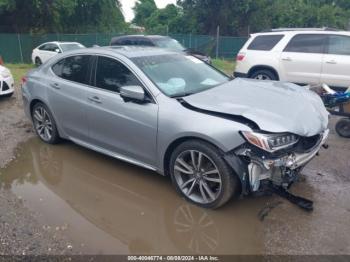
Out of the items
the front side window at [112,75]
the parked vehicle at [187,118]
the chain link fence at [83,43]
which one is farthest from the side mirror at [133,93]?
the chain link fence at [83,43]

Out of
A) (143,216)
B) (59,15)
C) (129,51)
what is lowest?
(143,216)

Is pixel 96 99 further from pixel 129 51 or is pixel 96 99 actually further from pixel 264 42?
pixel 264 42

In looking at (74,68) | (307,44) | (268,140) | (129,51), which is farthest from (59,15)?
(268,140)

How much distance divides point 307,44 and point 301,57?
0.42m

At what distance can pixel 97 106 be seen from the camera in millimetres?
4781

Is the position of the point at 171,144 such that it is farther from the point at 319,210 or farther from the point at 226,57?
the point at 226,57

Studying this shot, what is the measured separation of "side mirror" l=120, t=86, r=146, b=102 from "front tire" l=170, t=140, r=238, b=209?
2.48 feet

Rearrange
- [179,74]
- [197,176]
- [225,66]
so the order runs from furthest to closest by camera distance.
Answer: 1. [225,66]
2. [179,74]
3. [197,176]

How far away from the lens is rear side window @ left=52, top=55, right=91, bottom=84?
16.8 ft

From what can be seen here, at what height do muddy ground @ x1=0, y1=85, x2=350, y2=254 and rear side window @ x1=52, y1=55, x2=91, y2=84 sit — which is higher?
rear side window @ x1=52, y1=55, x2=91, y2=84

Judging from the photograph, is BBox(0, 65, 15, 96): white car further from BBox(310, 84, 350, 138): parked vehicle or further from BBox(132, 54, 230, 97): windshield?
BBox(310, 84, 350, 138): parked vehicle

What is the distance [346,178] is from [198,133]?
233 centimetres

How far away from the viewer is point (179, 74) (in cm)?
472

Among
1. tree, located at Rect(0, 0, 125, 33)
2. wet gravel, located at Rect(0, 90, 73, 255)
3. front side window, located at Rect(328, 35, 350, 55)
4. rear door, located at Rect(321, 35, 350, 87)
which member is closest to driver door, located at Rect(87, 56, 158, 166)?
wet gravel, located at Rect(0, 90, 73, 255)
